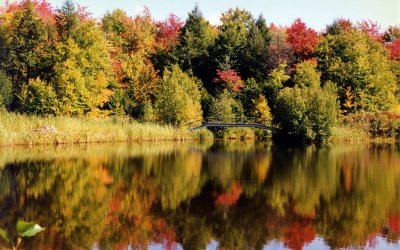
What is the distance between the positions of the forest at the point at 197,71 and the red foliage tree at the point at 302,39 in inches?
4.3

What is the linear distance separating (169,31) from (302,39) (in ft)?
50.6

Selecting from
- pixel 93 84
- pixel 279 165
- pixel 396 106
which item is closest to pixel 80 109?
pixel 93 84

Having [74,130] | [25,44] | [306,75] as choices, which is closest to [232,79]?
[306,75]

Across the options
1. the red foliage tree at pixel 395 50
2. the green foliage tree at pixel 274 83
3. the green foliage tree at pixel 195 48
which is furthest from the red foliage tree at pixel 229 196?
the red foliage tree at pixel 395 50

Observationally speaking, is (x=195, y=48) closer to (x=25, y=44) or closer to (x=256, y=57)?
(x=256, y=57)

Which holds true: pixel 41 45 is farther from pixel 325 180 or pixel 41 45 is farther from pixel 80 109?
pixel 325 180

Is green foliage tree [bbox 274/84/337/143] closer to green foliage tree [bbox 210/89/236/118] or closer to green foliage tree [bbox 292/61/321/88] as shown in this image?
green foliage tree [bbox 292/61/321/88]

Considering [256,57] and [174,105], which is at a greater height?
[256,57]

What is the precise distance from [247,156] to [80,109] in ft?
55.0

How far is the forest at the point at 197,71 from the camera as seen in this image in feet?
134

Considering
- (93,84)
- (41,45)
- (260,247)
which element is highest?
(41,45)

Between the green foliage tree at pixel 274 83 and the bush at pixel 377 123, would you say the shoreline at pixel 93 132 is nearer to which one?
the bush at pixel 377 123

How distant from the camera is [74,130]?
114 feet

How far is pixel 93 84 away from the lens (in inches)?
1662
